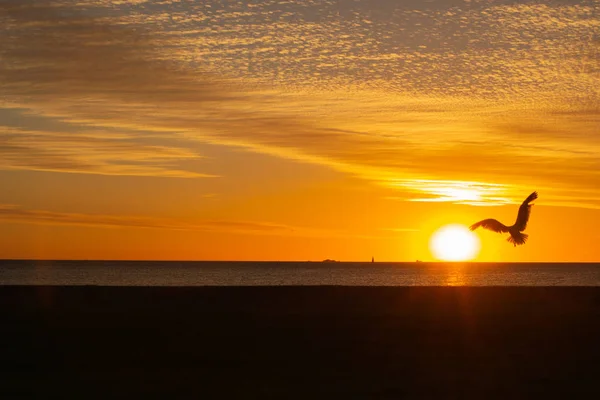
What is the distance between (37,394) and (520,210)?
14.3 m

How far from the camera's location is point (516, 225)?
2222cm

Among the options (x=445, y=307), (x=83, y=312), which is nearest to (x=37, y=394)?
(x=83, y=312)

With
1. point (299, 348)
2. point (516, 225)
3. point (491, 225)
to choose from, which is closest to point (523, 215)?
point (516, 225)

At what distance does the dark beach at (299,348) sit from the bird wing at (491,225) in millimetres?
2333

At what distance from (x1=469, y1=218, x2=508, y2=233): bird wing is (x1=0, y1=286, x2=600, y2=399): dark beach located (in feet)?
7.65

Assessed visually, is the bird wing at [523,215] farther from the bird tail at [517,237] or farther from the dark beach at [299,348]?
the dark beach at [299,348]

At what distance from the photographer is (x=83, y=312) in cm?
2342

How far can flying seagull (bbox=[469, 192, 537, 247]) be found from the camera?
72.3 feet

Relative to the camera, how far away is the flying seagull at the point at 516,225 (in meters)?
22.0

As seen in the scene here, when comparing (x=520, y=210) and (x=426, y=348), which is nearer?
(x=426, y=348)

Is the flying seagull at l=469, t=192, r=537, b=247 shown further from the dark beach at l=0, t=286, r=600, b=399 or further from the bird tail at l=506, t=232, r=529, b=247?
the dark beach at l=0, t=286, r=600, b=399

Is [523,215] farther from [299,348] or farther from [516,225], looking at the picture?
[299,348]

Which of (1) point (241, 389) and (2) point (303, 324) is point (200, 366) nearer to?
(1) point (241, 389)

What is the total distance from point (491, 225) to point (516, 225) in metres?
0.76
